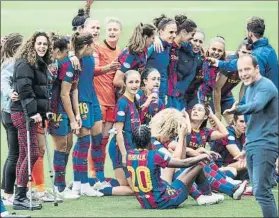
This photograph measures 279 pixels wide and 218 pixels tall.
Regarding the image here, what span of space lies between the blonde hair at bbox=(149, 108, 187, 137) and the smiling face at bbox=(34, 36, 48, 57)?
128 centimetres

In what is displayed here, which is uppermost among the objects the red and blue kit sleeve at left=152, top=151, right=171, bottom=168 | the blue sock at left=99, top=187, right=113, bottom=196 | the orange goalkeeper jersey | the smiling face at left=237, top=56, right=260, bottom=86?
the smiling face at left=237, top=56, right=260, bottom=86

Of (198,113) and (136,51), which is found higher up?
(136,51)

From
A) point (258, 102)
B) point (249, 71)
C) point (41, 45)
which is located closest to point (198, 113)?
point (41, 45)


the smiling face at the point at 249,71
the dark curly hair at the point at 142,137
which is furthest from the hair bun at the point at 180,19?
the smiling face at the point at 249,71

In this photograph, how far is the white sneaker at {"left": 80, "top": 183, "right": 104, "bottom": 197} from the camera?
11.0 metres

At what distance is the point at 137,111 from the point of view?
11.1 metres

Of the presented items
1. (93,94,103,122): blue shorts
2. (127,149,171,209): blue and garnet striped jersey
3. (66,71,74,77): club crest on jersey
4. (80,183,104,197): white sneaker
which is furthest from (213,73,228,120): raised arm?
(127,149,171,209): blue and garnet striped jersey

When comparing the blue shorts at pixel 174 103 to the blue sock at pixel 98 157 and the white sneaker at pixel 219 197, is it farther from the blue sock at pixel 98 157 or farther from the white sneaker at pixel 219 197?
the white sneaker at pixel 219 197

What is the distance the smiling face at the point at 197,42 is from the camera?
1206 cm

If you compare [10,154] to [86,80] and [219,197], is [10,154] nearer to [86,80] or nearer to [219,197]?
[86,80]

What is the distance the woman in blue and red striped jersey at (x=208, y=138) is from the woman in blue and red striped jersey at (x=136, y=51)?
2.66 feet

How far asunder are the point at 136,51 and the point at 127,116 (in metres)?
0.79

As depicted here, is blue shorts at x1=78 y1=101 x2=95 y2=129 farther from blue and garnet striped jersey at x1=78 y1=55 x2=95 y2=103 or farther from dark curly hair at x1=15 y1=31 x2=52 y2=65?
dark curly hair at x1=15 y1=31 x2=52 y2=65

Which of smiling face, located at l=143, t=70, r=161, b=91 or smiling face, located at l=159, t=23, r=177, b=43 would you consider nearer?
smiling face, located at l=143, t=70, r=161, b=91
